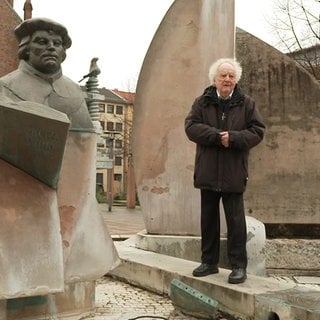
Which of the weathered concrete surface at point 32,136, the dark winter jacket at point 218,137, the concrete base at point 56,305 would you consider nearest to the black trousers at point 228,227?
the dark winter jacket at point 218,137

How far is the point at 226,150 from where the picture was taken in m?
3.43

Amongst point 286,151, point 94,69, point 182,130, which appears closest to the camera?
point 182,130

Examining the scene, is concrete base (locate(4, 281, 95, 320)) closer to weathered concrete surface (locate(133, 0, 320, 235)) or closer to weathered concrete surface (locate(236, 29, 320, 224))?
weathered concrete surface (locate(133, 0, 320, 235))

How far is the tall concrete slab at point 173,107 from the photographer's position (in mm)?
4875

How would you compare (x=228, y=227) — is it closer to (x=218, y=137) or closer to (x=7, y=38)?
(x=218, y=137)

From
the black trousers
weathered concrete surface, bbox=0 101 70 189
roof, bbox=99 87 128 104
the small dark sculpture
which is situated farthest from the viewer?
roof, bbox=99 87 128 104

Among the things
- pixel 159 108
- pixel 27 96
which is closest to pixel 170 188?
pixel 159 108

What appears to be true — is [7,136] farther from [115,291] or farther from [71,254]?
[115,291]

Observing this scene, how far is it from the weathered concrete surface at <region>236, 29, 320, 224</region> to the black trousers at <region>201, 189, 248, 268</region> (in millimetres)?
1840

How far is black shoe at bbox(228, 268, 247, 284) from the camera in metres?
3.36

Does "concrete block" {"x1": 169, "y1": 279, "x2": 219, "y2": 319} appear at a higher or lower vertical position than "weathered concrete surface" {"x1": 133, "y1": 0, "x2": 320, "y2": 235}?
lower

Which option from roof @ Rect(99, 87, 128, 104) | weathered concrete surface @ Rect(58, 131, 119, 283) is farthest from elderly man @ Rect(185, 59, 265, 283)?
roof @ Rect(99, 87, 128, 104)

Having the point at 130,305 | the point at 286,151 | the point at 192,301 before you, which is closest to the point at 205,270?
the point at 192,301

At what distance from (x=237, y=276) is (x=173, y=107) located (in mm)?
2071
